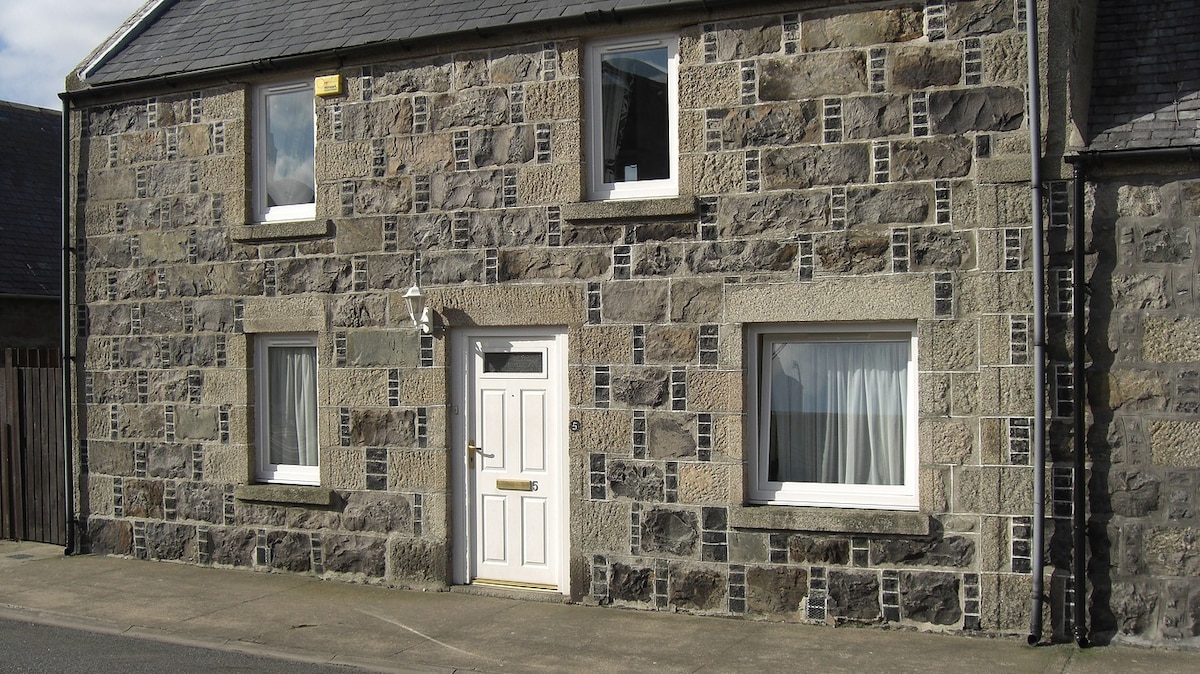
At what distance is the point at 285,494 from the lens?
33.9 ft

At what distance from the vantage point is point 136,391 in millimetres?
11328

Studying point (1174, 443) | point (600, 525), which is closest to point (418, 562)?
point (600, 525)

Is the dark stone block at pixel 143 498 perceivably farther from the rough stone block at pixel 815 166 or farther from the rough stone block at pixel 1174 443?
the rough stone block at pixel 1174 443

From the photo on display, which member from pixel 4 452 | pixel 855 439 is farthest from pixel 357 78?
pixel 4 452

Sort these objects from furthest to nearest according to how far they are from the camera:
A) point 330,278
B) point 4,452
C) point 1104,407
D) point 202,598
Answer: point 4,452, point 330,278, point 202,598, point 1104,407

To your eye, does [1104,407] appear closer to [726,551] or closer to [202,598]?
[726,551]

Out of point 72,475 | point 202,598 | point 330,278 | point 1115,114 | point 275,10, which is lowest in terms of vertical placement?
point 202,598

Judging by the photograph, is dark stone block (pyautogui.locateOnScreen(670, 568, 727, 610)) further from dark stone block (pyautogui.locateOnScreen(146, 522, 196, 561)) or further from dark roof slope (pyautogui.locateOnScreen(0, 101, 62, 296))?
dark roof slope (pyautogui.locateOnScreen(0, 101, 62, 296))

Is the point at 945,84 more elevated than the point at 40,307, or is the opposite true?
the point at 945,84

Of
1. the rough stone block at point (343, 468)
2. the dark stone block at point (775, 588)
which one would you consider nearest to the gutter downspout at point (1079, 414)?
the dark stone block at point (775, 588)

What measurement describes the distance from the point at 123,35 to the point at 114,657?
23.0 ft

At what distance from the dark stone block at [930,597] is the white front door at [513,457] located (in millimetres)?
2803

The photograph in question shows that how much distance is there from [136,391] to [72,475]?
1244 mm

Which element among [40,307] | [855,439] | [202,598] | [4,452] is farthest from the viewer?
[40,307]
